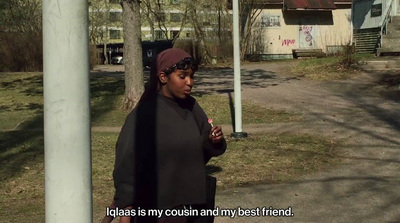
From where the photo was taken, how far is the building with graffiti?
135ft

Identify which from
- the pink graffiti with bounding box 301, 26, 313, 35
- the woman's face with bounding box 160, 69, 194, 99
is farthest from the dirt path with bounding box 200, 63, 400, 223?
the pink graffiti with bounding box 301, 26, 313, 35

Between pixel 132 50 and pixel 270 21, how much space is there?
27.5 m

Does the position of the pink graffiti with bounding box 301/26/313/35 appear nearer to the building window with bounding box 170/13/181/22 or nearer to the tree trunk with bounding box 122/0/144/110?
the building window with bounding box 170/13/181/22

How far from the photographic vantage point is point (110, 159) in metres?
10.1

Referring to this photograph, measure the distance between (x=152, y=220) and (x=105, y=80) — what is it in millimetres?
20279

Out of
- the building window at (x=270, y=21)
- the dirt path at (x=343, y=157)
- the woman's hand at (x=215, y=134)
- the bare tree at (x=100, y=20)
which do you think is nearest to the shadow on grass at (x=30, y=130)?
the dirt path at (x=343, y=157)

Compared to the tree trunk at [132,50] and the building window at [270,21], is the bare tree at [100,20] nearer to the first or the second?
the building window at [270,21]

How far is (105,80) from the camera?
23672mm

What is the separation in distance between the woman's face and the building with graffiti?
3694 cm

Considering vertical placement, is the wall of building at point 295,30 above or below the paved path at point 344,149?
above

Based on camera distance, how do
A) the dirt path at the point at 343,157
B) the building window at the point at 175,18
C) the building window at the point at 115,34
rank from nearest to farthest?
the dirt path at the point at 343,157 < the building window at the point at 175,18 < the building window at the point at 115,34

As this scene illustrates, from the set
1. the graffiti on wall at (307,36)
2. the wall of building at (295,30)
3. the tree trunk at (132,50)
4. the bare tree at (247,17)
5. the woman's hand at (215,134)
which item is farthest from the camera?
the graffiti on wall at (307,36)

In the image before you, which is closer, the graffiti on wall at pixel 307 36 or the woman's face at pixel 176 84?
the woman's face at pixel 176 84

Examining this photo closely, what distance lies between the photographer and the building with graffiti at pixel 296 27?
41.2 meters
